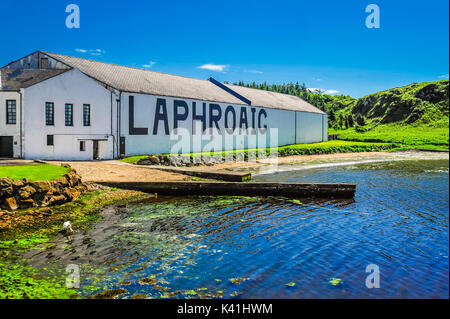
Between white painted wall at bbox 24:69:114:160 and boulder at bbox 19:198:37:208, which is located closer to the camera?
boulder at bbox 19:198:37:208

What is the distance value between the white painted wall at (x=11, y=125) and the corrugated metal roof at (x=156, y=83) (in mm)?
7177

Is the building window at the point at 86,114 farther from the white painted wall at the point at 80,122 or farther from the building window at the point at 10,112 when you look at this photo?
the building window at the point at 10,112

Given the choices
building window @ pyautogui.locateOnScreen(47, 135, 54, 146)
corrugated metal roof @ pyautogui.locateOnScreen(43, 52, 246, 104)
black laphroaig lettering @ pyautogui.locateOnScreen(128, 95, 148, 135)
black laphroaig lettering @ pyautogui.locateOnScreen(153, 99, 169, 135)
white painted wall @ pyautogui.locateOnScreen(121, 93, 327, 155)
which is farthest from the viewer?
black laphroaig lettering @ pyautogui.locateOnScreen(153, 99, 169, 135)

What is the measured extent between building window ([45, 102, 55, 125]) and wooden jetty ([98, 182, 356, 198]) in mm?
15248

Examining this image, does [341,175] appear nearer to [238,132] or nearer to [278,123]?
[238,132]

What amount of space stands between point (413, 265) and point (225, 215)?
358 inches

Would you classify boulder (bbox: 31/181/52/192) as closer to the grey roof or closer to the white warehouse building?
the white warehouse building

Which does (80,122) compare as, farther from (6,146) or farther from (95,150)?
(6,146)

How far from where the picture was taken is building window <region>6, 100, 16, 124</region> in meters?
35.4

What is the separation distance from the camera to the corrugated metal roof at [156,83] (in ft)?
138

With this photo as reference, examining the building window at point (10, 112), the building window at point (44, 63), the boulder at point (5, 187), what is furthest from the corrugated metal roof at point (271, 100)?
the boulder at point (5, 187)

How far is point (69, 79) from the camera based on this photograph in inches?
1431

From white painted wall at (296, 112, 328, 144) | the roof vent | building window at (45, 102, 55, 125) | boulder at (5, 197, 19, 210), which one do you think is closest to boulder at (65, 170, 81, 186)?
boulder at (5, 197, 19, 210)

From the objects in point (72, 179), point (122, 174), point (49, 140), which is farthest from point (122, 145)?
point (72, 179)
